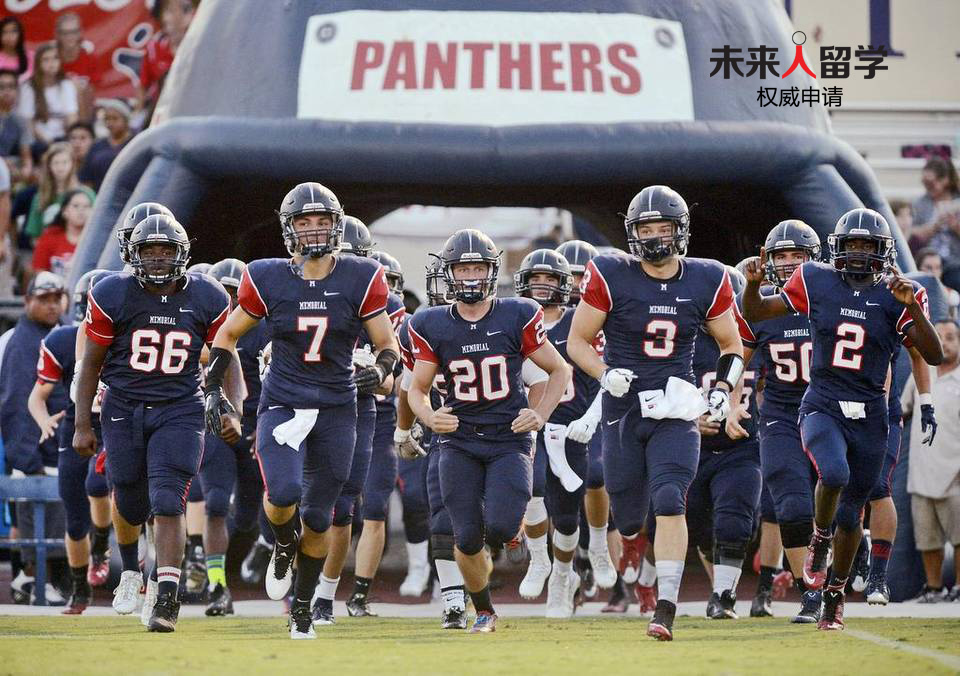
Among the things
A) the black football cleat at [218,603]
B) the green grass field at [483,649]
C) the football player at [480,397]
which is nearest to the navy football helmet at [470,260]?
the football player at [480,397]

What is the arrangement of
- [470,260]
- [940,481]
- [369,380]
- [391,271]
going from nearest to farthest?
[369,380] → [470,260] → [391,271] → [940,481]

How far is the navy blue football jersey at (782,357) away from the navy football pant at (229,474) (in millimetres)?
2876

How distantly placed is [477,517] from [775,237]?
235 centimetres

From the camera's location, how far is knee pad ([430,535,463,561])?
7797 mm

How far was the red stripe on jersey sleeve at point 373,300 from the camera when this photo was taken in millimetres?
7039

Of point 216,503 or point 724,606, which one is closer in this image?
→ point 724,606

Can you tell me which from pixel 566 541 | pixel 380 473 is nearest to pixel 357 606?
pixel 380 473

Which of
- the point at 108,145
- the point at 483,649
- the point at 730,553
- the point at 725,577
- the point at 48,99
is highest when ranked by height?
the point at 48,99

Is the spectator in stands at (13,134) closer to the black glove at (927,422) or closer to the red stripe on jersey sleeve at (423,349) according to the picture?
the red stripe on jersey sleeve at (423,349)

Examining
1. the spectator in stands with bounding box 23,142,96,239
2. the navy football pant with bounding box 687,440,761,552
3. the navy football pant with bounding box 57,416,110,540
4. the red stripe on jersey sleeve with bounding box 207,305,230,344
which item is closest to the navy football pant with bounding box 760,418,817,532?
the navy football pant with bounding box 687,440,761,552

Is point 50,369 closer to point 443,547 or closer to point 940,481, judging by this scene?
point 443,547

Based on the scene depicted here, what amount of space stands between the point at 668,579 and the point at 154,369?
8.07ft

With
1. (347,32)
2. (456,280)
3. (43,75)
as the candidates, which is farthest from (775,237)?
(43,75)

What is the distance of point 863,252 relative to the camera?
716 centimetres
